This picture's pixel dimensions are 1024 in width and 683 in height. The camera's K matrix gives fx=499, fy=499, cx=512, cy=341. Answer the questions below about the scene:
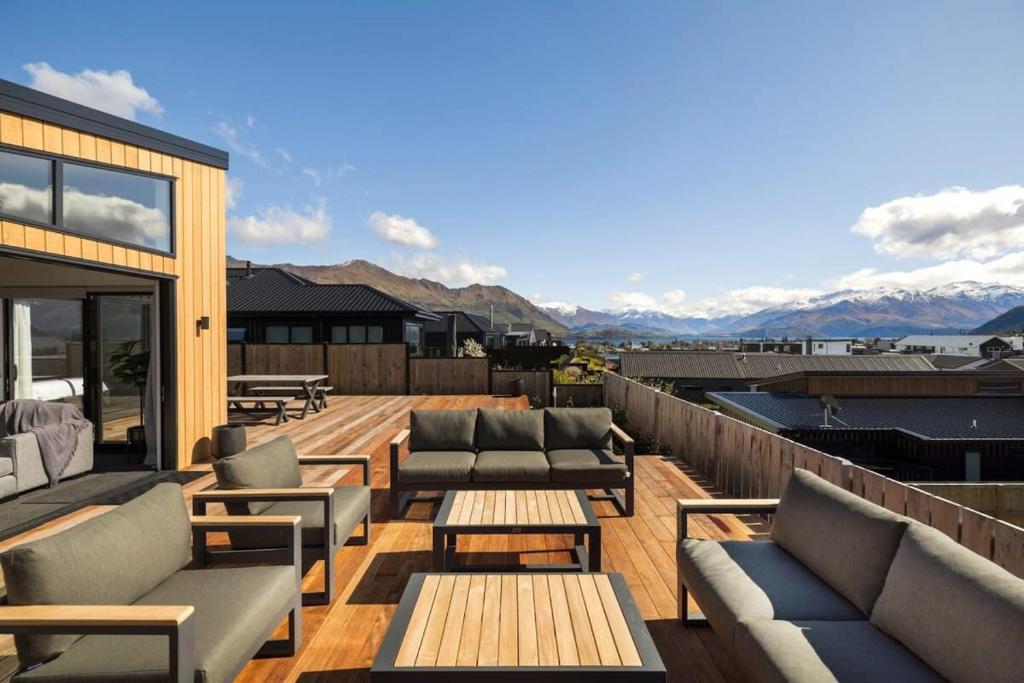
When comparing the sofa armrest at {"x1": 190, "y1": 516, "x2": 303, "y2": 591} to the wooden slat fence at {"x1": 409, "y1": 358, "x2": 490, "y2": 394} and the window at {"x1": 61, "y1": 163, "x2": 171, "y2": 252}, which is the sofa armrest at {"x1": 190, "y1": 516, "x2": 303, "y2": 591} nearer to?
the window at {"x1": 61, "y1": 163, "x2": 171, "y2": 252}

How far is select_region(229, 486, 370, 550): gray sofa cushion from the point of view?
3.20 metres

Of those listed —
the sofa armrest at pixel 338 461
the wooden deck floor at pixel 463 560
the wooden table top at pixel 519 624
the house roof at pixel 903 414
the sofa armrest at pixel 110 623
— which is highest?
the sofa armrest at pixel 110 623

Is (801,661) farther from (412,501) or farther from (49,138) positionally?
(49,138)

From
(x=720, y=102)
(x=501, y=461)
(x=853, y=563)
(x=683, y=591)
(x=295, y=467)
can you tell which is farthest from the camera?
(x=720, y=102)

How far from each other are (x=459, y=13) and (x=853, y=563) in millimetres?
15205

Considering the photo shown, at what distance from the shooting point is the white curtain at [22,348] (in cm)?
758

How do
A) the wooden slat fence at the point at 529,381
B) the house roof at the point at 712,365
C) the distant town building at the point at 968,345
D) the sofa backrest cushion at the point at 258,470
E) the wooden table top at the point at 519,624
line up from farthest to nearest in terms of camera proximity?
the distant town building at the point at 968,345, the house roof at the point at 712,365, the wooden slat fence at the point at 529,381, the sofa backrest cushion at the point at 258,470, the wooden table top at the point at 519,624

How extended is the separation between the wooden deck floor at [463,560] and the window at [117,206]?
313 centimetres

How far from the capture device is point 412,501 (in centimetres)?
543

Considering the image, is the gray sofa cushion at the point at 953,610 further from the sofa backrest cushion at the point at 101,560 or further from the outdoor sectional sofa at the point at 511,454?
the sofa backrest cushion at the point at 101,560

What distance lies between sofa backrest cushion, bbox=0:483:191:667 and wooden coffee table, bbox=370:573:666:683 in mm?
1283

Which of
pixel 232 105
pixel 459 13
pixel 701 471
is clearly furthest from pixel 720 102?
pixel 232 105

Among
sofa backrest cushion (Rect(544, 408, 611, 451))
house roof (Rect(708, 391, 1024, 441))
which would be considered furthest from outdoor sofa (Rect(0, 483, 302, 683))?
house roof (Rect(708, 391, 1024, 441))

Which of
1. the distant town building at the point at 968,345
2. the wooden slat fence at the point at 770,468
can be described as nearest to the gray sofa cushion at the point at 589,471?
the wooden slat fence at the point at 770,468
